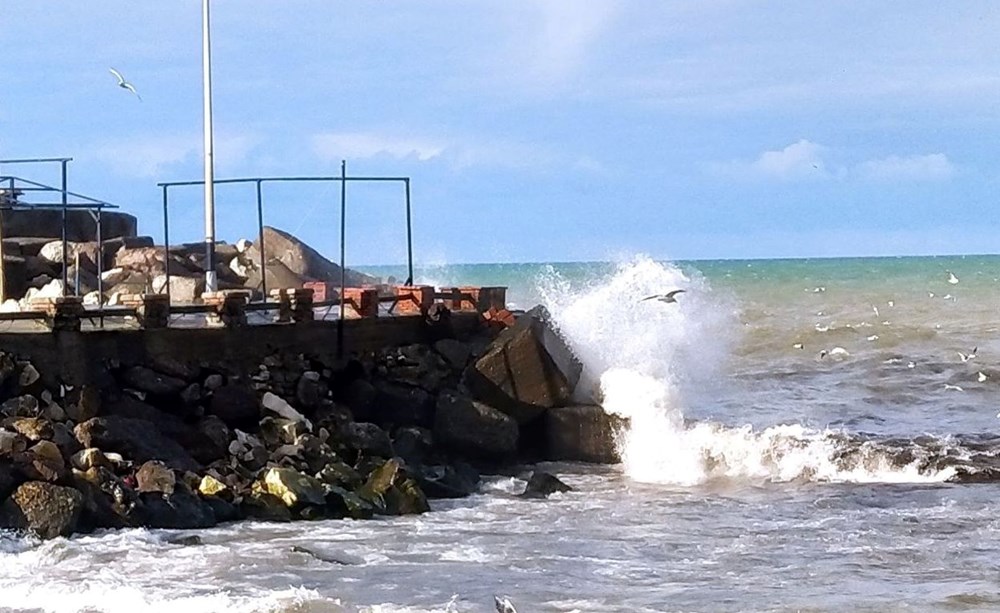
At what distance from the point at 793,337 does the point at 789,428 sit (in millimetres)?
19136

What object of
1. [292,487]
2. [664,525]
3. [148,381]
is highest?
[148,381]

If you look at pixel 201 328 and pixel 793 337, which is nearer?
pixel 201 328

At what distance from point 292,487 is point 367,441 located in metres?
2.01

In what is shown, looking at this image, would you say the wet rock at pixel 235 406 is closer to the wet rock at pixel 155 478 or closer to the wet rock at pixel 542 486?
the wet rock at pixel 155 478

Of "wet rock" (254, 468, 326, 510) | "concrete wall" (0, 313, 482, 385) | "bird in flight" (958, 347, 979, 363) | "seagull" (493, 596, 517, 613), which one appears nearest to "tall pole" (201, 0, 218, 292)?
"concrete wall" (0, 313, 482, 385)

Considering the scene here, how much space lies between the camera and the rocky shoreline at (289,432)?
45.5 feet

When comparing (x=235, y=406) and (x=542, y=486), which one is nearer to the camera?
(x=542, y=486)

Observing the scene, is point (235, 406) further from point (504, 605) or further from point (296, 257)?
point (296, 257)

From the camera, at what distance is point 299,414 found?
1702 cm

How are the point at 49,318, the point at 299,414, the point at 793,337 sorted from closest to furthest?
the point at 49,318 < the point at 299,414 < the point at 793,337

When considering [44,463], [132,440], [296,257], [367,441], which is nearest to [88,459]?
[44,463]

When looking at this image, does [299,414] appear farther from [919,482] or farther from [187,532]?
[919,482]

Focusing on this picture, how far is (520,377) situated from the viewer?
59.5ft

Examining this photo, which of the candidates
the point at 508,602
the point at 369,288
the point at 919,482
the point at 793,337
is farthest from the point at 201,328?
the point at 793,337
